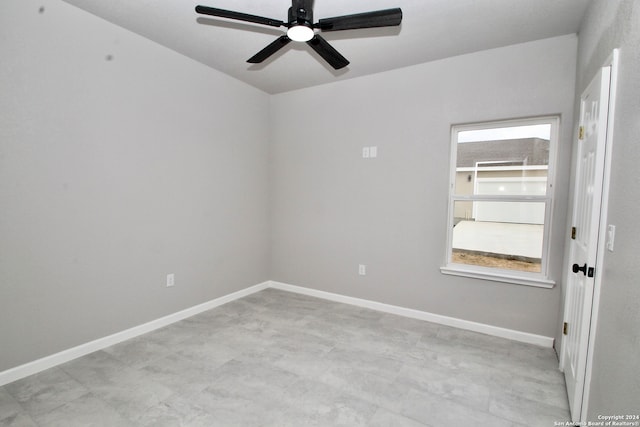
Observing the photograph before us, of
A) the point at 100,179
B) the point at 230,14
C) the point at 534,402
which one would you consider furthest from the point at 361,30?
the point at 534,402

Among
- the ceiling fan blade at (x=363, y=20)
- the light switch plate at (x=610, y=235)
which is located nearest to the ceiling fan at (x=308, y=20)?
the ceiling fan blade at (x=363, y=20)

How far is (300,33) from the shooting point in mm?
1799

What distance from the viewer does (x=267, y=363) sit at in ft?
7.81

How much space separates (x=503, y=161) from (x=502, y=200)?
38 cm

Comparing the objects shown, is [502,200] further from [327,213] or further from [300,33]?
[300,33]

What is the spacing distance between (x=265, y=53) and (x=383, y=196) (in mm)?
1948

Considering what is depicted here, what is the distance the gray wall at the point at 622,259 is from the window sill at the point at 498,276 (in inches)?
52.0

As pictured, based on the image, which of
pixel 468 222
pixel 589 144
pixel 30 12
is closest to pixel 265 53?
pixel 30 12

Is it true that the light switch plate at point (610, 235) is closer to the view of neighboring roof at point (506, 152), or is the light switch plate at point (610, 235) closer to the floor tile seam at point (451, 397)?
the floor tile seam at point (451, 397)

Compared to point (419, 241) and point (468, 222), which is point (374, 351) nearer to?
point (419, 241)

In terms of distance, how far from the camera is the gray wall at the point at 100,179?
2084 millimetres

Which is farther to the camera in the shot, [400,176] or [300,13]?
[400,176]

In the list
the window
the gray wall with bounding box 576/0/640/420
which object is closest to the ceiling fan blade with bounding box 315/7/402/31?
the gray wall with bounding box 576/0/640/420

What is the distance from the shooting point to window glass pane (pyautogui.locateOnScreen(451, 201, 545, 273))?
283cm
